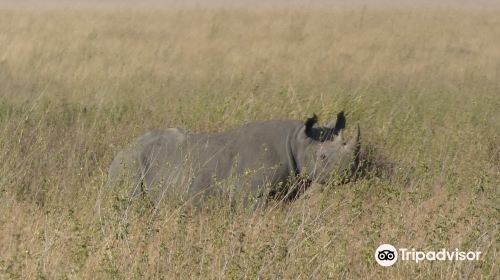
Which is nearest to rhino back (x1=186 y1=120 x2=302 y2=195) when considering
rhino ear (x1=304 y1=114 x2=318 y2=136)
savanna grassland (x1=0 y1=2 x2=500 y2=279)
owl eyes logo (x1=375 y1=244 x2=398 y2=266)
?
rhino ear (x1=304 y1=114 x2=318 y2=136)

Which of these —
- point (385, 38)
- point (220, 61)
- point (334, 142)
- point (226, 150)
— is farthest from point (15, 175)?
point (385, 38)

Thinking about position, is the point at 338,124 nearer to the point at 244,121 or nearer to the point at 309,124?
the point at 309,124

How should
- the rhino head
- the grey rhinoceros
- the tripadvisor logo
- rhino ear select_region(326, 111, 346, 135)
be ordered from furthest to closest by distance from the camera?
rhino ear select_region(326, 111, 346, 135)
the rhino head
the grey rhinoceros
the tripadvisor logo

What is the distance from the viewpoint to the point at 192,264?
16.0ft

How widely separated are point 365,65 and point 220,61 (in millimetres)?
2280

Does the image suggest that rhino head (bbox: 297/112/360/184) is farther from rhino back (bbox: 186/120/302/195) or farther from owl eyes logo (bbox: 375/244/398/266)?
owl eyes logo (bbox: 375/244/398/266)

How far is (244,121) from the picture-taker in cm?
934

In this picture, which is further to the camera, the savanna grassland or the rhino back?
the rhino back

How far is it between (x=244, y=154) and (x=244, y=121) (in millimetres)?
2104

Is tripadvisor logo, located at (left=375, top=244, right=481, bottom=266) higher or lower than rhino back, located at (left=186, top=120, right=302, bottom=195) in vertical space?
higher

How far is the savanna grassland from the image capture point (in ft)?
16.0

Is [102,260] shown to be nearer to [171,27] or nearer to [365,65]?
[365,65]

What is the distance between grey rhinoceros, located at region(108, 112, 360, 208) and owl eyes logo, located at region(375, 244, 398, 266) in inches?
→ 77.9

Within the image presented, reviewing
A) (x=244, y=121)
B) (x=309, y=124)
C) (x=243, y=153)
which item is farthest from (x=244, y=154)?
(x=244, y=121)
